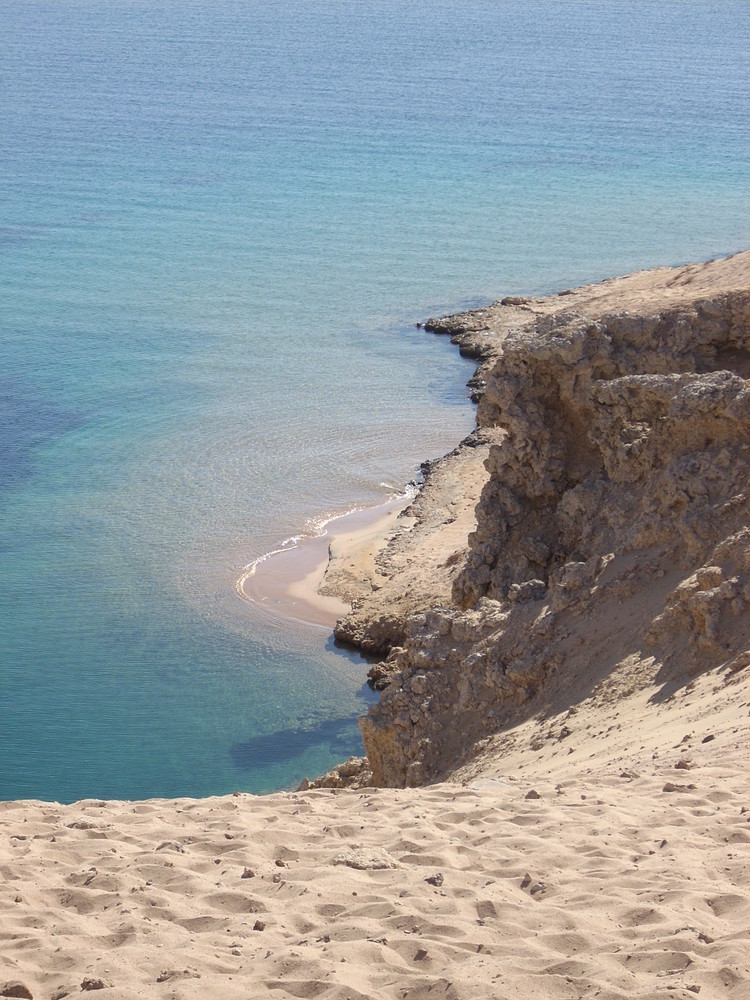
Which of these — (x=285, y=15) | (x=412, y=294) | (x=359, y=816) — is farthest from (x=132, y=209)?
(x=285, y=15)

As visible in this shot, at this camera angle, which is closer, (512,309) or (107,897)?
(107,897)

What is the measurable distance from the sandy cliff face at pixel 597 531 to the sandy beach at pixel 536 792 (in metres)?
0.03

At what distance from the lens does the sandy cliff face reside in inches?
400

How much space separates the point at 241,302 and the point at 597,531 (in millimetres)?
25137

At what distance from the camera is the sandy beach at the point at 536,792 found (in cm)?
575

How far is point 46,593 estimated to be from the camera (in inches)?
786

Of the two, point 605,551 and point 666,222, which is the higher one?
point 666,222

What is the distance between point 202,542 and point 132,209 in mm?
25663

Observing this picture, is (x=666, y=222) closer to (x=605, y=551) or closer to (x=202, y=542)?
(x=202, y=542)

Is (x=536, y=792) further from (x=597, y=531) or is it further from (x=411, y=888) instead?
(x=597, y=531)

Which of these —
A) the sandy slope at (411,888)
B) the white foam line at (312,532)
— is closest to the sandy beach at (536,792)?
the sandy slope at (411,888)

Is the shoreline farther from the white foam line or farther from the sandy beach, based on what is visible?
the sandy beach

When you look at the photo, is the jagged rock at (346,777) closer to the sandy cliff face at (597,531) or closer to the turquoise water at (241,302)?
the sandy cliff face at (597,531)

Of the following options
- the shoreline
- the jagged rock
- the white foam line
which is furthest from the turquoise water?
the jagged rock
